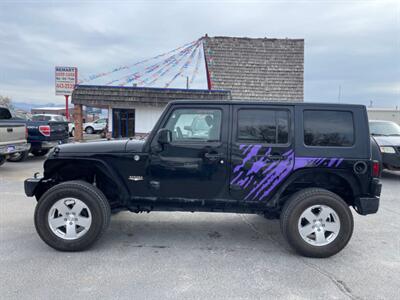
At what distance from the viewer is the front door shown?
3.66m

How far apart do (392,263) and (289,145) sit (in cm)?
184

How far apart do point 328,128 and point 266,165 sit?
0.91 metres

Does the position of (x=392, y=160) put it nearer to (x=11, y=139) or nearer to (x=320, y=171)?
(x=320, y=171)

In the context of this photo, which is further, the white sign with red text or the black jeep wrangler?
the white sign with red text

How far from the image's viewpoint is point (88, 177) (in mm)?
4176

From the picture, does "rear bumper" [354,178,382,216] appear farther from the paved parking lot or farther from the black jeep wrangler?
the paved parking lot

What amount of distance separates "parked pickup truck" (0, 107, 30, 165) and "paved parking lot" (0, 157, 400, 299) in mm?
4007

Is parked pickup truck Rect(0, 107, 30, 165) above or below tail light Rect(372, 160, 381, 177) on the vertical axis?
above

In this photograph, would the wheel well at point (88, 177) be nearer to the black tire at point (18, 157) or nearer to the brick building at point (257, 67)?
the black tire at point (18, 157)

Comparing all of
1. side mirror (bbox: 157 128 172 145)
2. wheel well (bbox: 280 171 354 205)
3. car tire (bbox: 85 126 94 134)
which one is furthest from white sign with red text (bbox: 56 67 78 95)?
wheel well (bbox: 280 171 354 205)

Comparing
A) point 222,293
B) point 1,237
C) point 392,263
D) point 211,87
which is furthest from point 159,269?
point 211,87

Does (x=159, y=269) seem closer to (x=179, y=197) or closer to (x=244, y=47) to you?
(x=179, y=197)

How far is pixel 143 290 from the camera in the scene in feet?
9.30

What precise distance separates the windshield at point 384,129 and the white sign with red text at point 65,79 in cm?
1738
